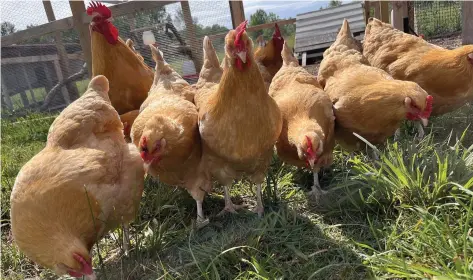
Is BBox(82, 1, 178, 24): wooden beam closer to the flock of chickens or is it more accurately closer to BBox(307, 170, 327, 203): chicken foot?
the flock of chickens

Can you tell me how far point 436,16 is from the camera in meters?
6.81

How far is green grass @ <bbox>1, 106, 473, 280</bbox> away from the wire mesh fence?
5.59 meters

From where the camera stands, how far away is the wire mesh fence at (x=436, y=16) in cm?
673

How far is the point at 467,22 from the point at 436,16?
3792mm

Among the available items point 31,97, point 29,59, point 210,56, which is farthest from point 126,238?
point 31,97

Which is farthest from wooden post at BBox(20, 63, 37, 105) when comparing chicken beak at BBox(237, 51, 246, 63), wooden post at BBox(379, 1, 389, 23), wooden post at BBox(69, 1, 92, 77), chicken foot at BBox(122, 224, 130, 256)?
wooden post at BBox(379, 1, 389, 23)

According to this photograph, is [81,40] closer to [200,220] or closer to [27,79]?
[27,79]

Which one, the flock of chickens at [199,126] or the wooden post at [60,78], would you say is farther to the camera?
the wooden post at [60,78]

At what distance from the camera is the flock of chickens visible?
1592mm

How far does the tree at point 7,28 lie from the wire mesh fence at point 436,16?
22.6 feet

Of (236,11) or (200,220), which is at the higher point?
(236,11)

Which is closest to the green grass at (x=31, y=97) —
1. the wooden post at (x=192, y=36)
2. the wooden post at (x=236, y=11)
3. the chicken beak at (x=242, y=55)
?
the wooden post at (x=192, y=36)

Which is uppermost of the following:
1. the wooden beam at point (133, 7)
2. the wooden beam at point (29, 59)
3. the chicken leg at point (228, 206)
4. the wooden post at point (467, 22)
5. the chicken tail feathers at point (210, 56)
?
the wooden beam at point (133, 7)

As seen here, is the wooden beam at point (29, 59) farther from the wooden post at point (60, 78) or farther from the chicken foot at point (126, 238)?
the chicken foot at point (126, 238)
